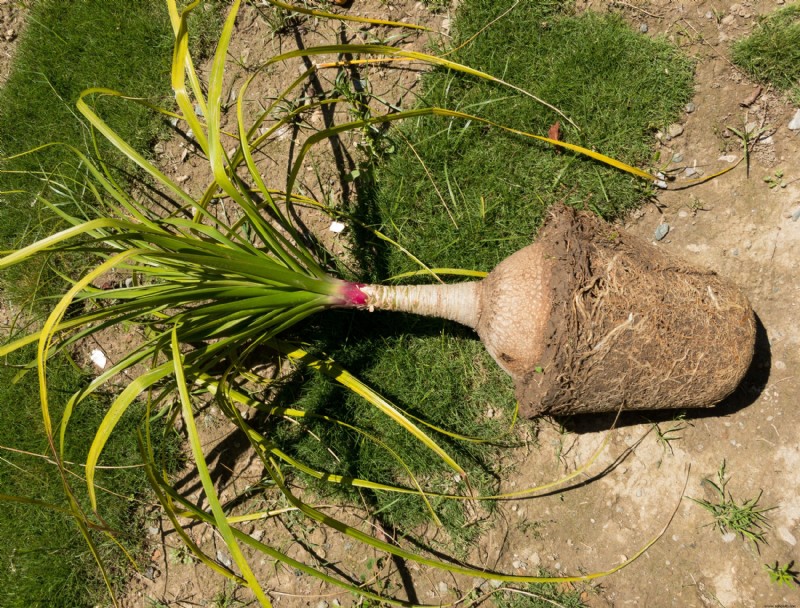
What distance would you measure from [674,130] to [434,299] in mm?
1391

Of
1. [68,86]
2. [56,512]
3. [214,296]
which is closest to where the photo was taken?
[214,296]

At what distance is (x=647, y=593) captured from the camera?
237 cm

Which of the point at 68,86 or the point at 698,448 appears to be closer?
the point at 698,448

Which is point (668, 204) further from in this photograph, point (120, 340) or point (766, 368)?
point (120, 340)

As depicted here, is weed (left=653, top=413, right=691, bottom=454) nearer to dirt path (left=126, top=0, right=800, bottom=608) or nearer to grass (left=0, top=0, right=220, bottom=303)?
dirt path (left=126, top=0, right=800, bottom=608)

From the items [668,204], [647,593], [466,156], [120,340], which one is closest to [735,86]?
[668,204]

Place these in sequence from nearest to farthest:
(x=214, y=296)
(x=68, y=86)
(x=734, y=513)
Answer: (x=214, y=296) < (x=734, y=513) < (x=68, y=86)

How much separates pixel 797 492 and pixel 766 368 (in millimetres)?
534

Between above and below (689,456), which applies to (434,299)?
above

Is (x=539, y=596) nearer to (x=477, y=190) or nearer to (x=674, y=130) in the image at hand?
(x=477, y=190)

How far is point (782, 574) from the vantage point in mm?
2271

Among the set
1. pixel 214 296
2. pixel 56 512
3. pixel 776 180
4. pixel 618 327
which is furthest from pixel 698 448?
pixel 56 512

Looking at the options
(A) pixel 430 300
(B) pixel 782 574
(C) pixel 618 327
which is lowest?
(B) pixel 782 574

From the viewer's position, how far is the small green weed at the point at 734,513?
2.33 meters
